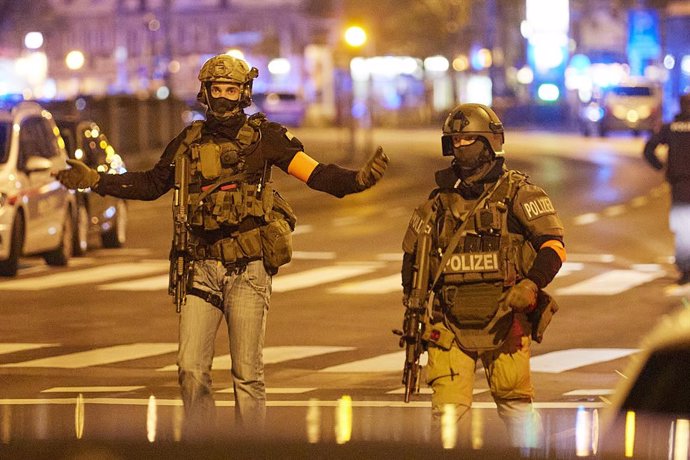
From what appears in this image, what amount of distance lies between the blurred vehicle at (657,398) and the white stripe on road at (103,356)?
25.8ft

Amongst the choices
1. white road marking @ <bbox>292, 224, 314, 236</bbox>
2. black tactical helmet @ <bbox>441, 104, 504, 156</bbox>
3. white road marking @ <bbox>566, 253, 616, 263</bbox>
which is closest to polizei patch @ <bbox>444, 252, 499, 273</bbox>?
black tactical helmet @ <bbox>441, 104, 504, 156</bbox>

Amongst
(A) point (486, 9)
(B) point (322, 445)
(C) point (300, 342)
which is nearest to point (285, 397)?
(C) point (300, 342)

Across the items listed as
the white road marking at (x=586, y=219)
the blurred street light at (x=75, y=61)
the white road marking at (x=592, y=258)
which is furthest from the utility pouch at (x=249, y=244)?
the blurred street light at (x=75, y=61)

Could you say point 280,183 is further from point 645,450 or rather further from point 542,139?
point 645,450

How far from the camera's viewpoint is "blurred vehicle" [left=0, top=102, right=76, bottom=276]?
1730 centimetres

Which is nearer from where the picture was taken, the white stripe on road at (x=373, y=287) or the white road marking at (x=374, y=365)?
the white road marking at (x=374, y=365)

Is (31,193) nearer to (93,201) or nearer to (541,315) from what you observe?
(93,201)

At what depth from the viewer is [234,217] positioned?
7.04m

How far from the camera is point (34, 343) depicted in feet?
42.3

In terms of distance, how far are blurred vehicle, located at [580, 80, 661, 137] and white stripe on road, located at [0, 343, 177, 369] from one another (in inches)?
1767

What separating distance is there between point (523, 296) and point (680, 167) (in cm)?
996

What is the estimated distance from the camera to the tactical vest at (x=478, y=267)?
6715 mm

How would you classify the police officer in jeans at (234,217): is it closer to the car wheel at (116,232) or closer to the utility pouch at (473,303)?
Result: the utility pouch at (473,303)

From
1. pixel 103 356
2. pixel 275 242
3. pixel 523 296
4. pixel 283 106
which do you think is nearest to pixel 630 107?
pixel 283 106
